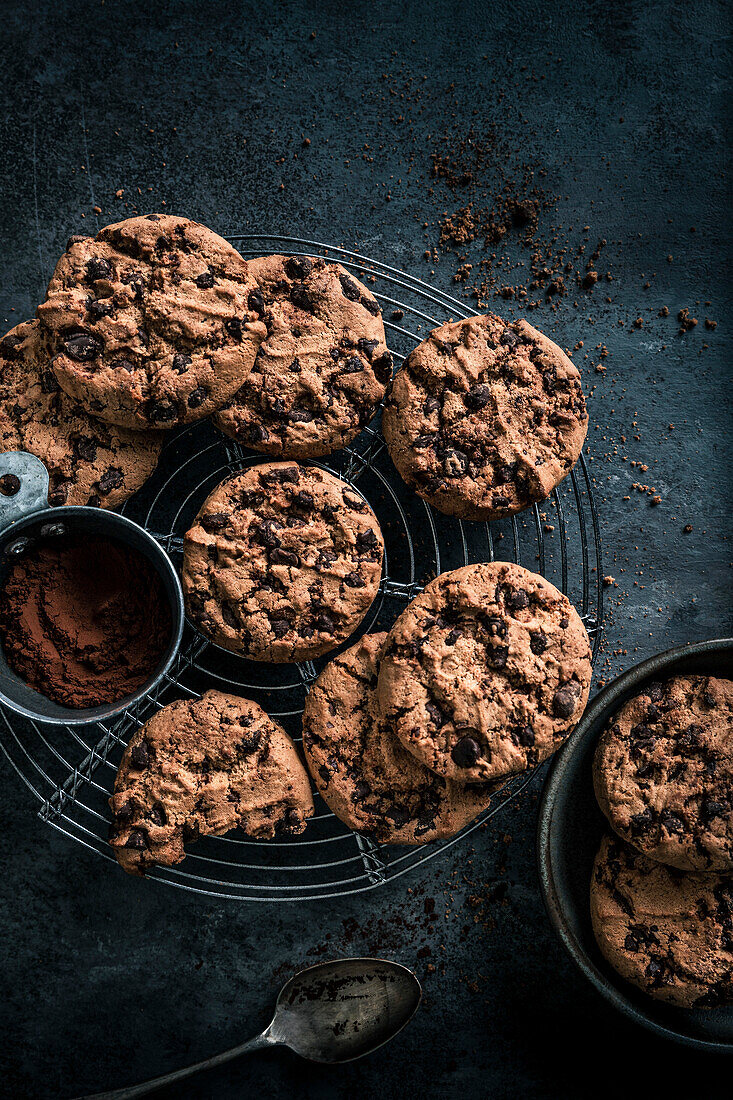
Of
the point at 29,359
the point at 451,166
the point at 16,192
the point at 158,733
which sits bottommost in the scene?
the point at 158,733

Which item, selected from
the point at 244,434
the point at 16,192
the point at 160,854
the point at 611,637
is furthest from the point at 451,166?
the point at 160,854

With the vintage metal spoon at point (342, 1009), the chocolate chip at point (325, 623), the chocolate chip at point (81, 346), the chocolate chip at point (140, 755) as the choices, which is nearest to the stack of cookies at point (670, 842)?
the vintage metal spoon at point (342, 1009)

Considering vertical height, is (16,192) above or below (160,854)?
above

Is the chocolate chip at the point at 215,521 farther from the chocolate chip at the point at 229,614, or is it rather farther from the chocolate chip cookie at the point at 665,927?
the chocolate chip cookie at the point at 665,927

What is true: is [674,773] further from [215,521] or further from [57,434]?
[57,434]

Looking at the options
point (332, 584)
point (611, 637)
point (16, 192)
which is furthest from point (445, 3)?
point (611, 637)

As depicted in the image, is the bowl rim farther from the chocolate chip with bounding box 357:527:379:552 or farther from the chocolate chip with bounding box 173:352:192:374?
the chocolate chip with bounding box 357:527:379:552

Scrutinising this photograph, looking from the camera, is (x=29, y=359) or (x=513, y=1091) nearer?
(x=29, y=359)

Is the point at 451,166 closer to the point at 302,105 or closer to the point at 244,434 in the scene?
the point at 302,105
